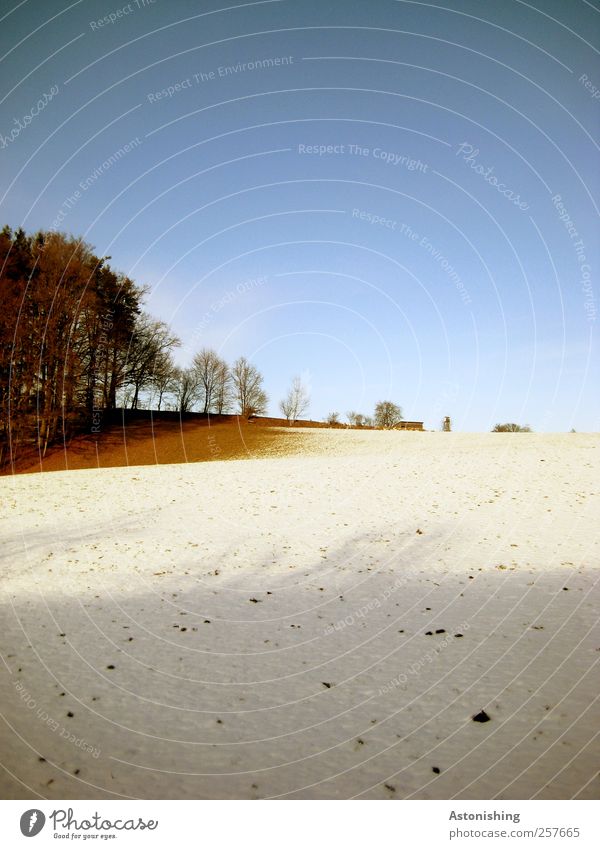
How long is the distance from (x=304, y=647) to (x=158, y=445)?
32.3m

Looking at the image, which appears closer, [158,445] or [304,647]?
[304,647]

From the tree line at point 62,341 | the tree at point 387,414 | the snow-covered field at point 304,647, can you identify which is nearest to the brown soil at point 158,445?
the tree line at point 62,341

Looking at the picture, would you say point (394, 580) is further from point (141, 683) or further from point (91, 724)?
point (91, 724)

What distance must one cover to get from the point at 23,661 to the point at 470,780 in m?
7.40

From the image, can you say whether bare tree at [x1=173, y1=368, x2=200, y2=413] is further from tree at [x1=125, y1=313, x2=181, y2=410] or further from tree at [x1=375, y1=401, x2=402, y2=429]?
tree at [x1=375, y1=401, x2=402, y2=429]

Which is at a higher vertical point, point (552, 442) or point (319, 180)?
point (319, 180)

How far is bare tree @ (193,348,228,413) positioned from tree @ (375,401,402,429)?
32.5m

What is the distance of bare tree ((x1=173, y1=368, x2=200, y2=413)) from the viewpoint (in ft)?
197

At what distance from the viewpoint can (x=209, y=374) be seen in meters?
62.2

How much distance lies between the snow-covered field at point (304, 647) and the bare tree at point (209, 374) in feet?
135

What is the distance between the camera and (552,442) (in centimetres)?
3259

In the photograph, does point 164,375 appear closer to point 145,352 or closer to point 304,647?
point 145,352

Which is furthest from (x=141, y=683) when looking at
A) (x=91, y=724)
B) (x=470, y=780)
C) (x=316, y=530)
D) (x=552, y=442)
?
(x=552, y=442)

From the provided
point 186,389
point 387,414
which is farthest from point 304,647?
point 387,414
